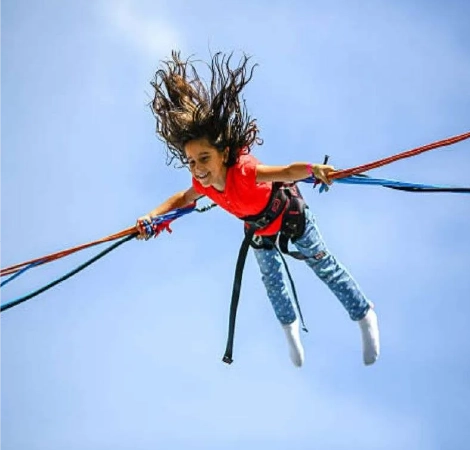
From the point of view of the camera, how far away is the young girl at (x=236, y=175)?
6527 millimetres

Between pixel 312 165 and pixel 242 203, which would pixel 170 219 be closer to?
pixel 242 203

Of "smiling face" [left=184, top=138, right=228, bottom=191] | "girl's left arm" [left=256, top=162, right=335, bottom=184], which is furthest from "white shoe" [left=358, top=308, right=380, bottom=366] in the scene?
"smiling face" [left=184, top=138, right=228, bottom=191]

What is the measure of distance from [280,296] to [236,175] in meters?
1.47

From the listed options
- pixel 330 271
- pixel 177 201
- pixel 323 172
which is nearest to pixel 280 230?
pixel 330 271

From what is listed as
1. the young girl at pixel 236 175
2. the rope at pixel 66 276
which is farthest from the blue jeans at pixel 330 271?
the rope at pixel 66 276

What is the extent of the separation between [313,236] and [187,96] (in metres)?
1.66

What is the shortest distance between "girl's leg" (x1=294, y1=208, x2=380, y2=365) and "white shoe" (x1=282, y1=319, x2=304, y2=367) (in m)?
0.61

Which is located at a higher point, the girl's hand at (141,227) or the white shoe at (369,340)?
the girl's hand at (141,227)

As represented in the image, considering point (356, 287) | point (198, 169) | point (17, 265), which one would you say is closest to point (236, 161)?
point (198, 169)

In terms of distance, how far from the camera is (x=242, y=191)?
660 cm

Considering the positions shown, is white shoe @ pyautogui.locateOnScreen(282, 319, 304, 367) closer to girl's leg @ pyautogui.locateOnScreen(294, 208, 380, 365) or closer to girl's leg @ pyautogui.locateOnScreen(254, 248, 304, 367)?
girl's leg @ pyautogui.locateOnScreen(254, 248, 304, 367)

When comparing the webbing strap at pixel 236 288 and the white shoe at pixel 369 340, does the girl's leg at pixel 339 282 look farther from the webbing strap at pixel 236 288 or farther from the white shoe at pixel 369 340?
the webbing strap at pixel 236 288

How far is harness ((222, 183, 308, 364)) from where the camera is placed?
6977mm

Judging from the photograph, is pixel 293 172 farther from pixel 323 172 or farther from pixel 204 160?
pixel 204 160
